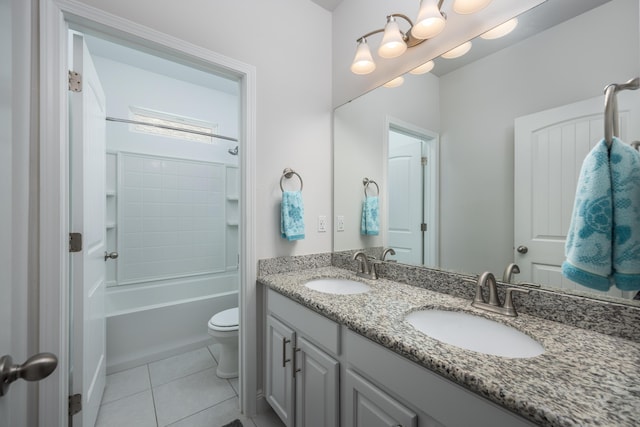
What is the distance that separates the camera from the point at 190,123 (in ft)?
9.50

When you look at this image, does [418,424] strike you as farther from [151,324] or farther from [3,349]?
[151,324]

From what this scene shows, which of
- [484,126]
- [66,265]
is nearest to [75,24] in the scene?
[66,265]

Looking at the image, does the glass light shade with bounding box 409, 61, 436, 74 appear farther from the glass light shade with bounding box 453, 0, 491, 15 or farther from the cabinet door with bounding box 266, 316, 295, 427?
the cabinet door with bounding box 266, 316, 295, 427

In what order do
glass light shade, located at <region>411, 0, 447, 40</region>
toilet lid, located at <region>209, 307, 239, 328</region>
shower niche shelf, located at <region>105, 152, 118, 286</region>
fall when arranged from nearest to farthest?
glass light shade, located at <region>411, 0, 447, 40</region>
toilet lid, located at <region>209, 307, 239, 328</region>
shower niche shelf, located at <region>105, 152, 118, 286</region>

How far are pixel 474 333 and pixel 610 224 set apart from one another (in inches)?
20.6

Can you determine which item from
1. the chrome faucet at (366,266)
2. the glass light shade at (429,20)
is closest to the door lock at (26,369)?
the chrome faucet at (366,266)

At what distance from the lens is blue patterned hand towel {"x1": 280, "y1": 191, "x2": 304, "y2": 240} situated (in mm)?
1571

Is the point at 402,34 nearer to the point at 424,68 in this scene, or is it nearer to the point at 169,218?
the point at 424,68

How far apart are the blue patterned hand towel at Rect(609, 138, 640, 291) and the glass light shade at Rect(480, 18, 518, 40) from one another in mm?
662

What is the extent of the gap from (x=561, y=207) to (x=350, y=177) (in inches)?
43.7

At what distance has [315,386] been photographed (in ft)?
3.55

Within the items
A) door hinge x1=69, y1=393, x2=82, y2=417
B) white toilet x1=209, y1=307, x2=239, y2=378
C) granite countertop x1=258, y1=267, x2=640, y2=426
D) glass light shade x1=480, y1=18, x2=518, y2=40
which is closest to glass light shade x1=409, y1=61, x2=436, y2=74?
glass light shade x1=480, y1=18, x2=518, y2=40

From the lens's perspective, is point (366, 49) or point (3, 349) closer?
point (3, 349)

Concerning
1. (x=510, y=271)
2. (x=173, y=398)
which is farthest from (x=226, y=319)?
(x=510, y=271)
